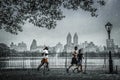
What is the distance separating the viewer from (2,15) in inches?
667

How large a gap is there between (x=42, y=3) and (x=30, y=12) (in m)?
1.73

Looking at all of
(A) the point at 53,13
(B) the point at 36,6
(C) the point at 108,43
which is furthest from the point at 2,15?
(C) the point at 108,43

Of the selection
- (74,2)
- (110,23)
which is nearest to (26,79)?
(74,2)

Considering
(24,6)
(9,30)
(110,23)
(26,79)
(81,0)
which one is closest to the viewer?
(26,79)

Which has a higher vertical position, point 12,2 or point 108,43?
point 12,2

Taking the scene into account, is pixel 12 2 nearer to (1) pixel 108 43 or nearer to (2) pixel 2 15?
(2) pixel 2 15

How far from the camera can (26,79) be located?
12.8 metres

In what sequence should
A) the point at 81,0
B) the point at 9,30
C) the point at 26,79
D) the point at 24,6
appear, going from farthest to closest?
the point at 9,30, the point at 24,6, the point at 81,0, the point at 26,79

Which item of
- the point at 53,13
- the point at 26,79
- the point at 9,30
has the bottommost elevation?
the point at 26,79

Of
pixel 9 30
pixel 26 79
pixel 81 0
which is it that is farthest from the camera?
pixel 9 30

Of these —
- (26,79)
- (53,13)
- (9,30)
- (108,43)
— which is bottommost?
(26,79)

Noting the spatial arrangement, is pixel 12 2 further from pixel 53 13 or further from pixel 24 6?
pixel 53 13

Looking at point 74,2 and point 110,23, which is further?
point 110,23

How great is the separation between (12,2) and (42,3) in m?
2.33
